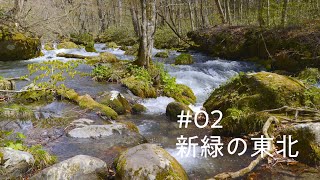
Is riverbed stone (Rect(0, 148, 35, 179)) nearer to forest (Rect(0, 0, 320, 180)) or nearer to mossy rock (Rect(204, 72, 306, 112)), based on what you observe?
forest (Rect(0, 0, 320, 180))

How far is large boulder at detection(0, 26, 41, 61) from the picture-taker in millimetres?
16172

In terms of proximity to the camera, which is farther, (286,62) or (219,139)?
(286,62)

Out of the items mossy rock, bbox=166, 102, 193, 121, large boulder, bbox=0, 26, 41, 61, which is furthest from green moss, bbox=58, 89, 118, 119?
large boulder, bbox=0, 26, 41, 61

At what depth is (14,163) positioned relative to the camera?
163 inches

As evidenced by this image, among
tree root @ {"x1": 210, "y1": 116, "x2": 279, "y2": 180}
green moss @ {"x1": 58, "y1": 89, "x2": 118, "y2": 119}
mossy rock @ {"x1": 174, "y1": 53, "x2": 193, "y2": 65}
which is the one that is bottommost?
tree root @ {"x1": 210, "y1": 116, "x2": 279, "y2": 180}

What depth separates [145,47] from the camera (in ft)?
36.7

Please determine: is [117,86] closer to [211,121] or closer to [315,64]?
[211,121]

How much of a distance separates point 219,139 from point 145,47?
19.4ft

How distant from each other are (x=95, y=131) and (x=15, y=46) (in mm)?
12917

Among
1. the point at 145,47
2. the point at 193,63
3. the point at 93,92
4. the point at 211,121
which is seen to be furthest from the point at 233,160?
the point at 193,63

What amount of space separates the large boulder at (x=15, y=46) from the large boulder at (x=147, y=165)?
46.7 feet

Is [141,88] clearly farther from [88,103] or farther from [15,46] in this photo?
[15,46]

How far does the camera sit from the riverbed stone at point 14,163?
4.05 metres

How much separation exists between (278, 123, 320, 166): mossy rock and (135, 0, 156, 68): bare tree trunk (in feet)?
23.1
